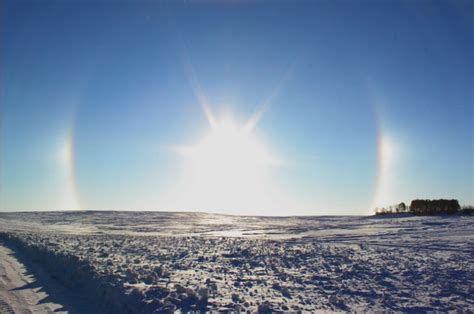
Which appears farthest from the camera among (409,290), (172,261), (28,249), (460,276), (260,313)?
(28,249)

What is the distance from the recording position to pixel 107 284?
914 cm

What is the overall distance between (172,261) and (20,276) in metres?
4.79

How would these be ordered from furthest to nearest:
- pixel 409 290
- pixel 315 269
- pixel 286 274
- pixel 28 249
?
pixel 28 249
pixel 315 269
pixel 286 274
pixel 409 290

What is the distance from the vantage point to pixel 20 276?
38.4 ft

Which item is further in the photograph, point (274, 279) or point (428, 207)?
point (428, 207)

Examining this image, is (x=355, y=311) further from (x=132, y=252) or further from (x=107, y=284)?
(x=132, y=252)

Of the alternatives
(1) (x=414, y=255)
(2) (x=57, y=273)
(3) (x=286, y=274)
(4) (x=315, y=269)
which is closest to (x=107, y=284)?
(2) (x=57, y=273)

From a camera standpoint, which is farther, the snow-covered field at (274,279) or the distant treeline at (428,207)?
the distant treeline at (428,207)

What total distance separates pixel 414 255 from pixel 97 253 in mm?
12189

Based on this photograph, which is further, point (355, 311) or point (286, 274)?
point (286, 274)

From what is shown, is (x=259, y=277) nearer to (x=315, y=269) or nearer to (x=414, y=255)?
(x=315, y=269)

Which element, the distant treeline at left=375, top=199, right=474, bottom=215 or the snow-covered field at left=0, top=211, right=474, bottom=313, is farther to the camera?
the distant treeline at left=375, top=199, right=474, bottom=215

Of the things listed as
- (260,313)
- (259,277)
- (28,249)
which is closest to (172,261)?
(259,277)

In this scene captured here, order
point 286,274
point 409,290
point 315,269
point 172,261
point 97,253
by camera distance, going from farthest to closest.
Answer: point 97,253
point 172,261
point 315,269
point 286,274
point 409,290
